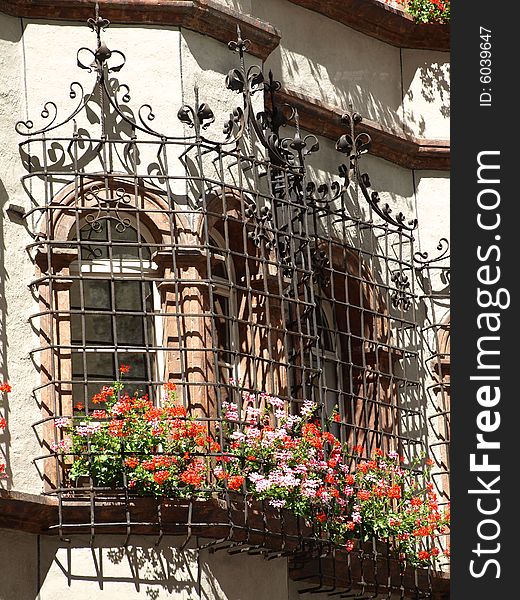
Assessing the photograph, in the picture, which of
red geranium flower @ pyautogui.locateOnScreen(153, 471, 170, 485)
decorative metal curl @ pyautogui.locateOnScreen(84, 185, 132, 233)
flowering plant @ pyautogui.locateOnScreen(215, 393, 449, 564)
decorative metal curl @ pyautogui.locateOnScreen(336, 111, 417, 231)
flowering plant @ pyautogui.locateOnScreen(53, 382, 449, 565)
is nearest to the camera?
red geranium flower @ pyautogui.locateOnScreen(153, 471, 170, 485)

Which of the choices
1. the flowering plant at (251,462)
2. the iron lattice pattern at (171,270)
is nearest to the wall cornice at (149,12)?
the iron lattice pattern at (171,270)

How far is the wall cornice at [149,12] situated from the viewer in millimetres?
16375

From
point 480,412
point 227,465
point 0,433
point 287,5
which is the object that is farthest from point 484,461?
point 287,5

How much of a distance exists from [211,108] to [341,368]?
9.85 ft

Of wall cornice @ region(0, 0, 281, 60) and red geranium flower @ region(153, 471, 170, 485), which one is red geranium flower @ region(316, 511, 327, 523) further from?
wall cornice @ region(0, 0, 281, 60)

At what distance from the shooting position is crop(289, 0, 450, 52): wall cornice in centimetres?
1920

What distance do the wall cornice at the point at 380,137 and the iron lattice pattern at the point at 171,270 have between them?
0.67m

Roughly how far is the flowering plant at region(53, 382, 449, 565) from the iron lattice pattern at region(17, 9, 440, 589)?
115mm

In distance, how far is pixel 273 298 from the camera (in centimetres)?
1695

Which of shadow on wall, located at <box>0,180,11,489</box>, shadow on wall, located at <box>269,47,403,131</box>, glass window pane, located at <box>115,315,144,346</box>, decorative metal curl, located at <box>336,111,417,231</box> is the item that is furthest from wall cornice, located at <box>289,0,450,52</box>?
shadow on wall, located at <box>0,180,11,489</box>

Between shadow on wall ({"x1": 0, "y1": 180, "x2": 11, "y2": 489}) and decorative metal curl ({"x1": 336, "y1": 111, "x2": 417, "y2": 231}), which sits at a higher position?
decorative metal curl ({"x1": 336, "y1": 111, "x2": 417, "y2": 231})

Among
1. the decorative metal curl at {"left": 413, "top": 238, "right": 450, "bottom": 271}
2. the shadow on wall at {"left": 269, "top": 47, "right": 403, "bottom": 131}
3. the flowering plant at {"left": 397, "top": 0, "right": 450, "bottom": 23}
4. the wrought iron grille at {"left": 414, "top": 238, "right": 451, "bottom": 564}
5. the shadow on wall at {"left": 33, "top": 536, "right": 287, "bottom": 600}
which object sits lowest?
the shadow on wall at {"left": 33, "top": 536, "right": 287, "bottom": 600}

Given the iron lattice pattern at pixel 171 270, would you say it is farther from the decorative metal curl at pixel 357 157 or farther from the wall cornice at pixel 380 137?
the decorative metal curl at pixel 357 157

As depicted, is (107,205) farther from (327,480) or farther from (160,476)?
(327,480)
